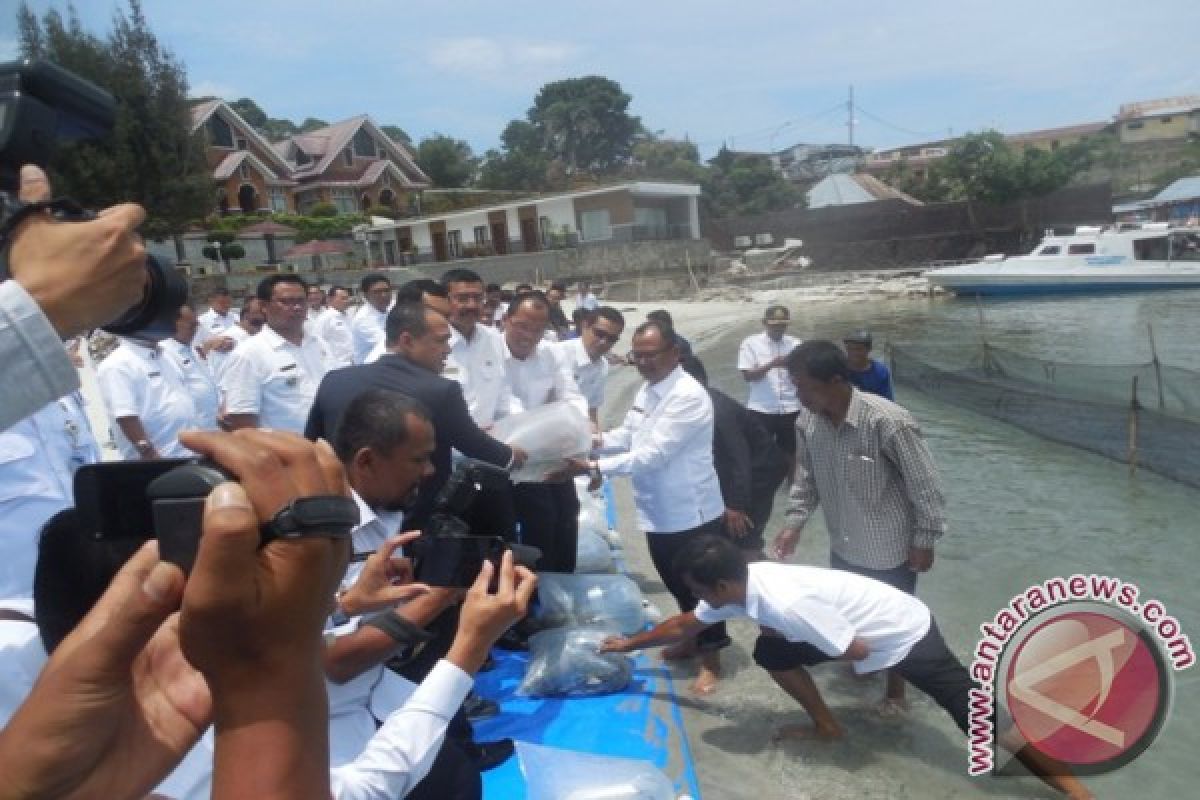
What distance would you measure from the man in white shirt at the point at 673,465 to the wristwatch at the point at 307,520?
325 centimetres

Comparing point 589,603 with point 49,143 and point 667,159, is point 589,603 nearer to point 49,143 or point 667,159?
point 49,143

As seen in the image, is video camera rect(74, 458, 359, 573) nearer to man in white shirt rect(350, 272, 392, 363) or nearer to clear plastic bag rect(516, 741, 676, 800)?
clear plastic bag rect(516, 741, 676, 800)

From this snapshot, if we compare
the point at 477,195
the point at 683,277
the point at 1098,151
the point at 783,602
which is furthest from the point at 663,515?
the point at 1098,151

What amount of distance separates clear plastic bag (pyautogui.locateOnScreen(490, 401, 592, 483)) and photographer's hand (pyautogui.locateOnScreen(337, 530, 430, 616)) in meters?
1.76

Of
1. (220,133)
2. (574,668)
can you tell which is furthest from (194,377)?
(220,133)

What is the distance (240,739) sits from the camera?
833mm

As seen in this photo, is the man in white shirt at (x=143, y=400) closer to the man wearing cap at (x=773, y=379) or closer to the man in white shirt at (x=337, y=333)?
the man in white shirt at (x=337, y=333)

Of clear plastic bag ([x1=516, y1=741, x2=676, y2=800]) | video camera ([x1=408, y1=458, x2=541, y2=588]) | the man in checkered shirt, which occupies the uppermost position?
video camera ([x1=408, y1=458, x2=541, y2=588])

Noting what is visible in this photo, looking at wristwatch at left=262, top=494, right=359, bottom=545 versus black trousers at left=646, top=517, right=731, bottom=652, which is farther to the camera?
black trousers at left=646, top=517, right=731, bottom=652

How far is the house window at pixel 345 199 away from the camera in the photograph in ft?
142

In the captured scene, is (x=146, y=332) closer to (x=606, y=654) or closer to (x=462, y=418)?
(x=462, y=418)

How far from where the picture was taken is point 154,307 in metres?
1.21

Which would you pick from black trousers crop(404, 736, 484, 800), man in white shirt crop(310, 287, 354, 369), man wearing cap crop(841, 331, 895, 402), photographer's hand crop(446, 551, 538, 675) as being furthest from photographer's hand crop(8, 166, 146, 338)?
man in white shirt crop(310, 287, 354, 369)

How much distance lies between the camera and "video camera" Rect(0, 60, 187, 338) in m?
1.11
